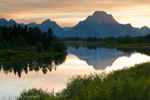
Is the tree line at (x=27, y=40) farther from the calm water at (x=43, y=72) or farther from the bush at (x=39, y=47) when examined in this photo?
the calm water at (x=43, y=72)

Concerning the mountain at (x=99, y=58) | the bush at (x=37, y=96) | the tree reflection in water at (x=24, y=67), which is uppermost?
the bush at (x=37, y=96)

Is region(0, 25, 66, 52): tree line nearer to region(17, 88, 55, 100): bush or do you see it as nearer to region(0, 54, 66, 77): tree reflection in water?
region(0, 54, 66, 77): tree reflection in water

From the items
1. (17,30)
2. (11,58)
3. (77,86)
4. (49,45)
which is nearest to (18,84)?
(77,86)

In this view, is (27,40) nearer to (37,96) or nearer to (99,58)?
(99,58)

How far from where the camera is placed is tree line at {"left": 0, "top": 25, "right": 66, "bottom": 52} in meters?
101

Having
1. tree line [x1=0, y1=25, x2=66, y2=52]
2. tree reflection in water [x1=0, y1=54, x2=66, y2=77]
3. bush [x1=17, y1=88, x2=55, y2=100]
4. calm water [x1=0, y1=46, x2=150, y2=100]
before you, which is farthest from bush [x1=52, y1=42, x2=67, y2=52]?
bush [x1=17, y1=88, x2=55, y2=100]

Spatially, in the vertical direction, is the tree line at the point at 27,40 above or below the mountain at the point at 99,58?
above

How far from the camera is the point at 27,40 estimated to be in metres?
122

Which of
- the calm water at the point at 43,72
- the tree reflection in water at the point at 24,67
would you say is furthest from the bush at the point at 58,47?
the tree reflection in water at the point at 24,67

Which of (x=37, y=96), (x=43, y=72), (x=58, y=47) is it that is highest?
(x=37, y=96)

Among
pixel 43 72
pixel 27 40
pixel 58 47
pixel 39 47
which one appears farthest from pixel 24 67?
pixel 27 40

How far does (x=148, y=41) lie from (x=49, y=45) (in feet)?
395

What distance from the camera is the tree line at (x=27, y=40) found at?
3972 inches

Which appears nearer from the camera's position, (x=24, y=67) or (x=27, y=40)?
→ (x=24, y=67)
